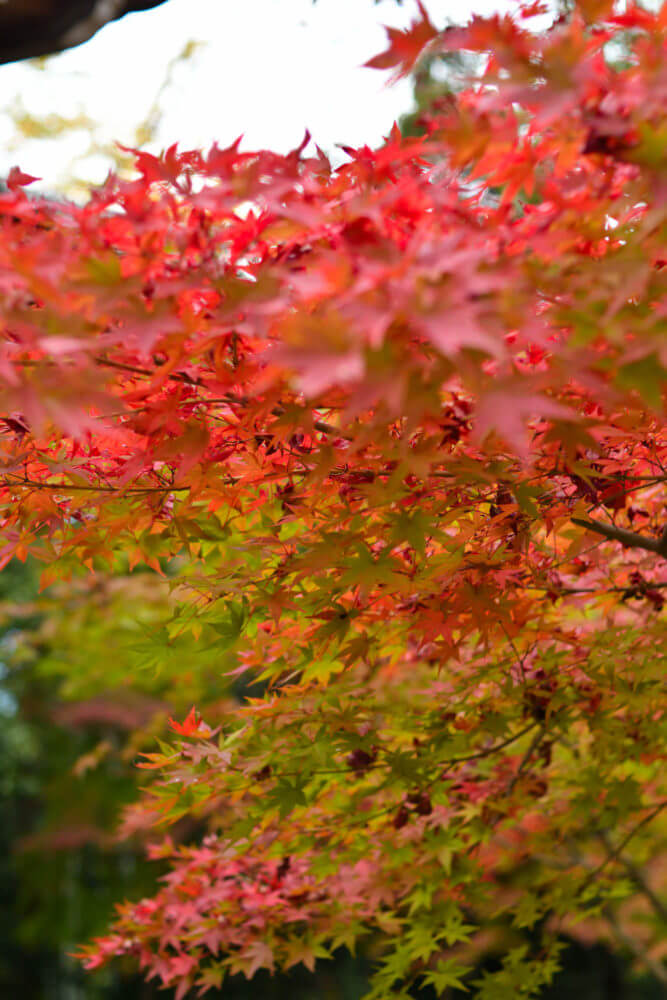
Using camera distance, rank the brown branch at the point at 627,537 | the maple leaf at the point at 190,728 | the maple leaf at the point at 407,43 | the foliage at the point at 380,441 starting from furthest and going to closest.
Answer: the maple leaf at the point at 190,728 < the brown branch at the point at 627,537 < the maple leaf at the point at 407,43 < the foliage at the point at 380,441

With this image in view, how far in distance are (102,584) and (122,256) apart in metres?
5.57

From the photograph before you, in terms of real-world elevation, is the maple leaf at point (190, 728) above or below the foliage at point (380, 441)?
below

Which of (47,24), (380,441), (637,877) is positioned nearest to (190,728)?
(380,441)

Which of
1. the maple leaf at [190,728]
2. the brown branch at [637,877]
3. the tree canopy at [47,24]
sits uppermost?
the tree canopy at [47,24]

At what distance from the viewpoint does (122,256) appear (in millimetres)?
1151

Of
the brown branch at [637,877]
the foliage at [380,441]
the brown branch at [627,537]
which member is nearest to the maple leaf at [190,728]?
the foliage at [380,441]

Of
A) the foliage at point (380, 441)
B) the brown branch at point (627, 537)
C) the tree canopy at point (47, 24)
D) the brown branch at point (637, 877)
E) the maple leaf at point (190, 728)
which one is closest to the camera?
the foliage at point (380, 441)

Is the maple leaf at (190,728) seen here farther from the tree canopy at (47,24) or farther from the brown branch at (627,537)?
the tree canopy at (47,24)

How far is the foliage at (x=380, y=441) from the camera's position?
3.12ft

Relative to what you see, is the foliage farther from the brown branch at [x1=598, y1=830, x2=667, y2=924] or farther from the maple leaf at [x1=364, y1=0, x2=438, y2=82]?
the brown branch at [x1=598, y1=830, x2=667, y2=924]

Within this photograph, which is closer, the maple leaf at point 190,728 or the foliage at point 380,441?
the foliage at point 380,441

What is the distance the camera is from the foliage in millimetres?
950

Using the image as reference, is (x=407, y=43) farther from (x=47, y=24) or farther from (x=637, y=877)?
(x=637, y=877)

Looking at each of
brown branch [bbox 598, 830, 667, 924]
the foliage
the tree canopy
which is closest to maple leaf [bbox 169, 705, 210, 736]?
the foliage
